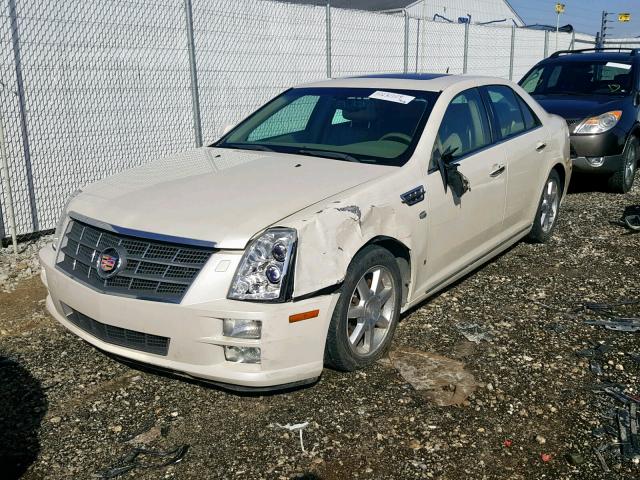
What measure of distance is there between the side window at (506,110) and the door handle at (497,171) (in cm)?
33

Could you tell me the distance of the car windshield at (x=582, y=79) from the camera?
8.75 m

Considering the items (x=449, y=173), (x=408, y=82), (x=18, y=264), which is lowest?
(x=18, y=264)

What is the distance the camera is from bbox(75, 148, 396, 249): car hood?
10.4 feet

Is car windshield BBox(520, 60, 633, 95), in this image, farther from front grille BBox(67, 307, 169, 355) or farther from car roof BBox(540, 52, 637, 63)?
front grille BBox(67, 307, 169, 355)

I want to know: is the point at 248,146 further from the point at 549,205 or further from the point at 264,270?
the point at 549,205

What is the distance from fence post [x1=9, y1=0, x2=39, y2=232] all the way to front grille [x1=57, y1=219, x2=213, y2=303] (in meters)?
3.57

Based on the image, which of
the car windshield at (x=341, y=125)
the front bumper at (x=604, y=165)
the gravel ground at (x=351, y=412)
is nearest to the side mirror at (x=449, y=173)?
the car windshield at (x=341, y=125)

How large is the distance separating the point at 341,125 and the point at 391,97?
1.32 ft

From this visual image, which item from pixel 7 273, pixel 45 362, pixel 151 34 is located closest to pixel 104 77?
pixel 151 34

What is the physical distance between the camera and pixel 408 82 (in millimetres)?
4695

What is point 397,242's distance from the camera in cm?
369

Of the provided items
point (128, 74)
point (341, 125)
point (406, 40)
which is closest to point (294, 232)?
point (341, 125)

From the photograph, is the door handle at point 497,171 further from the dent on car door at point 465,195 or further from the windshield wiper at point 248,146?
the windshield wiper at point 248,146

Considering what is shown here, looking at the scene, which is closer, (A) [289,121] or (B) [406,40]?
(A) [289,121]
